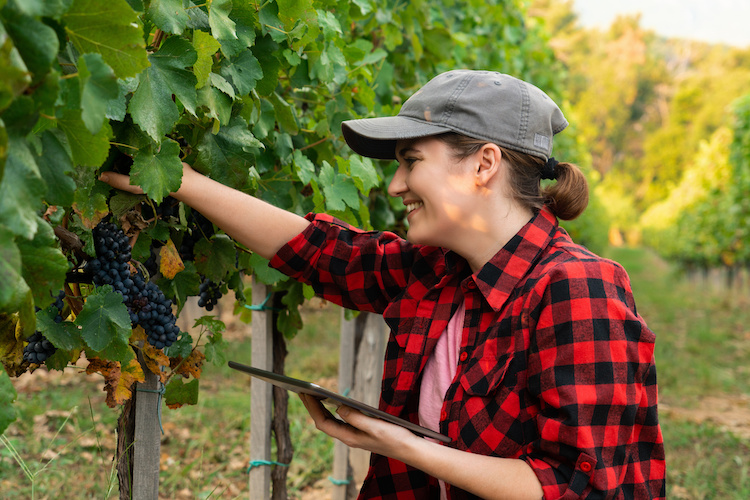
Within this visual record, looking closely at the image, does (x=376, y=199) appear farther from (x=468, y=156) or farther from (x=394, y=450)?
(x=394, y=450)

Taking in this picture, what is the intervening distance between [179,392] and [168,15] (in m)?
0.90

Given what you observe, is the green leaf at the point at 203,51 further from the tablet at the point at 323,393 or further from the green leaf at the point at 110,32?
the tablet at the point at 323,393

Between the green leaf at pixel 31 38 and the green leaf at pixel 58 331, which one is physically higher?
the green leaf at pixel 31 38

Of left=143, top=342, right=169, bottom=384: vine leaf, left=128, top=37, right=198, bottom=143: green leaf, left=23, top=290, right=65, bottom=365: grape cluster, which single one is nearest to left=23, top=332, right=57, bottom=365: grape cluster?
left=23, top=290, right=65, bottom=365: grape cluster

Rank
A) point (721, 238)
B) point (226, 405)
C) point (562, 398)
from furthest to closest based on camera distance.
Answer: point (721, 238) < point (226, 405) < point (562, 398)

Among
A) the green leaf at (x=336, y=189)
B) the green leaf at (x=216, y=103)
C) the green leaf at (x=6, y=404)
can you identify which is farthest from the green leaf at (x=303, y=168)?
the green leaf at (x=6, y=404)

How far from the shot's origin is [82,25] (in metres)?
0.86

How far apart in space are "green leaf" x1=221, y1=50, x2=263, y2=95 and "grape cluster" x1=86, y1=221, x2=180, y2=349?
412 millimetres

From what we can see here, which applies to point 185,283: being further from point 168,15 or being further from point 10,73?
point 10,73

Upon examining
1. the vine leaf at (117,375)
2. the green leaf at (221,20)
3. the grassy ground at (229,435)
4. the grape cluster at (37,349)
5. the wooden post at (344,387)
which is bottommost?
the grassy ground at (229,435)

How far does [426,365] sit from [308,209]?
738mm

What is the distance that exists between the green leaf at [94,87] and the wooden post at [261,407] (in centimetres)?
153

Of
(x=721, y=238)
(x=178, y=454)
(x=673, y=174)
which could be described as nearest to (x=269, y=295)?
(x=178, y=454)

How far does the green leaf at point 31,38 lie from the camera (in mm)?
727
